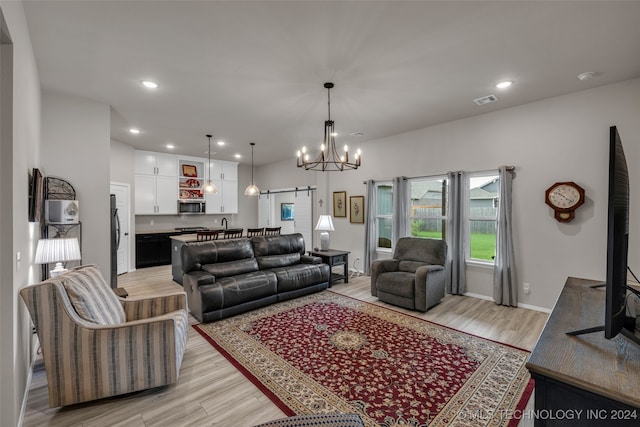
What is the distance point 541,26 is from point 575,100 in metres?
1.91

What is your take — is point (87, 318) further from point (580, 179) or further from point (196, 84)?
point (580, 179)

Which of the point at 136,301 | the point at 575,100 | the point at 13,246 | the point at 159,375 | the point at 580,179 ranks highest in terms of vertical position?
the point at 575,100

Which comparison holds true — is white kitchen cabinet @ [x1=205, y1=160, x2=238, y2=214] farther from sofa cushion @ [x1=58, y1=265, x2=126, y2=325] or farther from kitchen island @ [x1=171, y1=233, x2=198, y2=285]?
sofa cushion @ [x1=58, y1=265, x2=126, y2=325]

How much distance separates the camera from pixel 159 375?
214cm

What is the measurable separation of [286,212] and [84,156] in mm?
5096

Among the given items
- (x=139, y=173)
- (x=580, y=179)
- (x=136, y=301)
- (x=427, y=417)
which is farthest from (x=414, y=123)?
(x=139, y=173)

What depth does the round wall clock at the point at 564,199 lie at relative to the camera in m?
3.51

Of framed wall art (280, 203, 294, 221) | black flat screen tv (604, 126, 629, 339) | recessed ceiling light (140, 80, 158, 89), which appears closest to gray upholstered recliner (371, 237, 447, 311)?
black flat screen tv (604, 126, 629, 339)

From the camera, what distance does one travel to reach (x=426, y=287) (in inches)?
147

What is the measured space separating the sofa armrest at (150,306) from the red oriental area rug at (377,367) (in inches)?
25.6

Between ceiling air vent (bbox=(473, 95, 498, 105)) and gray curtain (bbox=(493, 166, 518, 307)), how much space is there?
3.10 ft

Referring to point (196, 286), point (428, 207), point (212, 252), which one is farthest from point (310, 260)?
point (428, 207)

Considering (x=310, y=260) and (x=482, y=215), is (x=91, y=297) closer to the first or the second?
(x=310, y=260)

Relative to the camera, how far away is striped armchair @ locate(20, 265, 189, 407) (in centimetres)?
191
